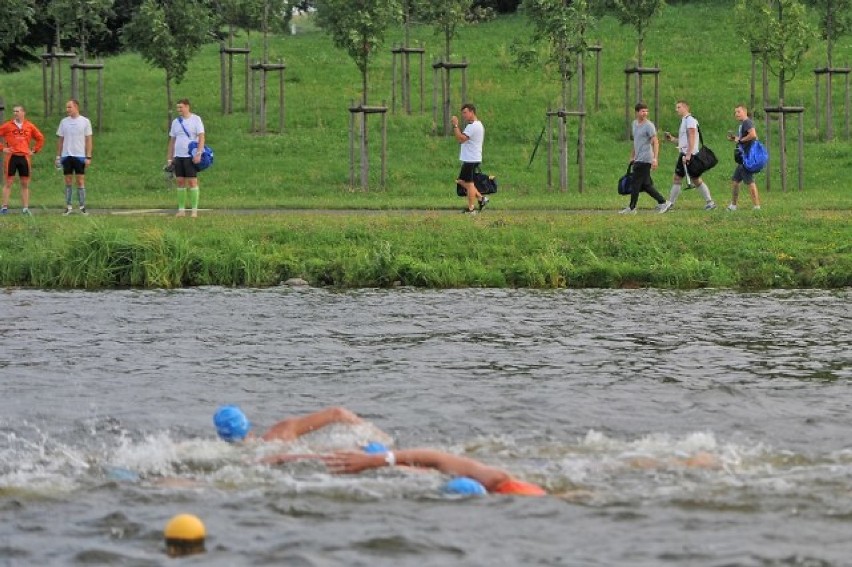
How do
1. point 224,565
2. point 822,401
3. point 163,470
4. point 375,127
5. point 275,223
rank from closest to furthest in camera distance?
point 224,565
point 163,470
point 822,401
point 275,223
point 375,127

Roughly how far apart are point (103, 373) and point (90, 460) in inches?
139

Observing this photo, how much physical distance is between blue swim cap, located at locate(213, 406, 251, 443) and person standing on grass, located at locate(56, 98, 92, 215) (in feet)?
51.8

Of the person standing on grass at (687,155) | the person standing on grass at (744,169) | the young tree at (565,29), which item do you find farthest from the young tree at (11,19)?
the person standing on grass at (744,169)

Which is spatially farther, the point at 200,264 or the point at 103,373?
the point at 200,264

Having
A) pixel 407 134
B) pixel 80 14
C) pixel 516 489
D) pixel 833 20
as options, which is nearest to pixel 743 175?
pixel 833 20

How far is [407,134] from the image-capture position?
3791cm

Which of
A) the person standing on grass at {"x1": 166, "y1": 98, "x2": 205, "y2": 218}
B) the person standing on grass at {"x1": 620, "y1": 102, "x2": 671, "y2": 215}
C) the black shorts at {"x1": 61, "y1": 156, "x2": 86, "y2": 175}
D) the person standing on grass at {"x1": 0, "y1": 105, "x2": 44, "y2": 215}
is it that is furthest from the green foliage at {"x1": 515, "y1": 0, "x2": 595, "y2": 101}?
the person standing on grass at {"x1": 0, "y1": 105, "x2": 44, "y2": 215}

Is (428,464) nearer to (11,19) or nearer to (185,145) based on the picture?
(185,145)

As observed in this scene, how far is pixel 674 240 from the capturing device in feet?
73.0

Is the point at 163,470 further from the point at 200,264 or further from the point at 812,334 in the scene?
the point at 200,264

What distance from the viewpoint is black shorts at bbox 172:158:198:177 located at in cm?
2554

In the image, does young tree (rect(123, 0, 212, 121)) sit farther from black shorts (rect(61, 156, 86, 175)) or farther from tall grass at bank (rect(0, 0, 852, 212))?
black shorts (rect(61, 156, 86, 175))

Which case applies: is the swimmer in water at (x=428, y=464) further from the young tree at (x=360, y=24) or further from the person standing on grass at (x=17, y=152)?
the young tree at (x=360, y=24)

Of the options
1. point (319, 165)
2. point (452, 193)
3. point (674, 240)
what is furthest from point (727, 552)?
point (319, 165)
